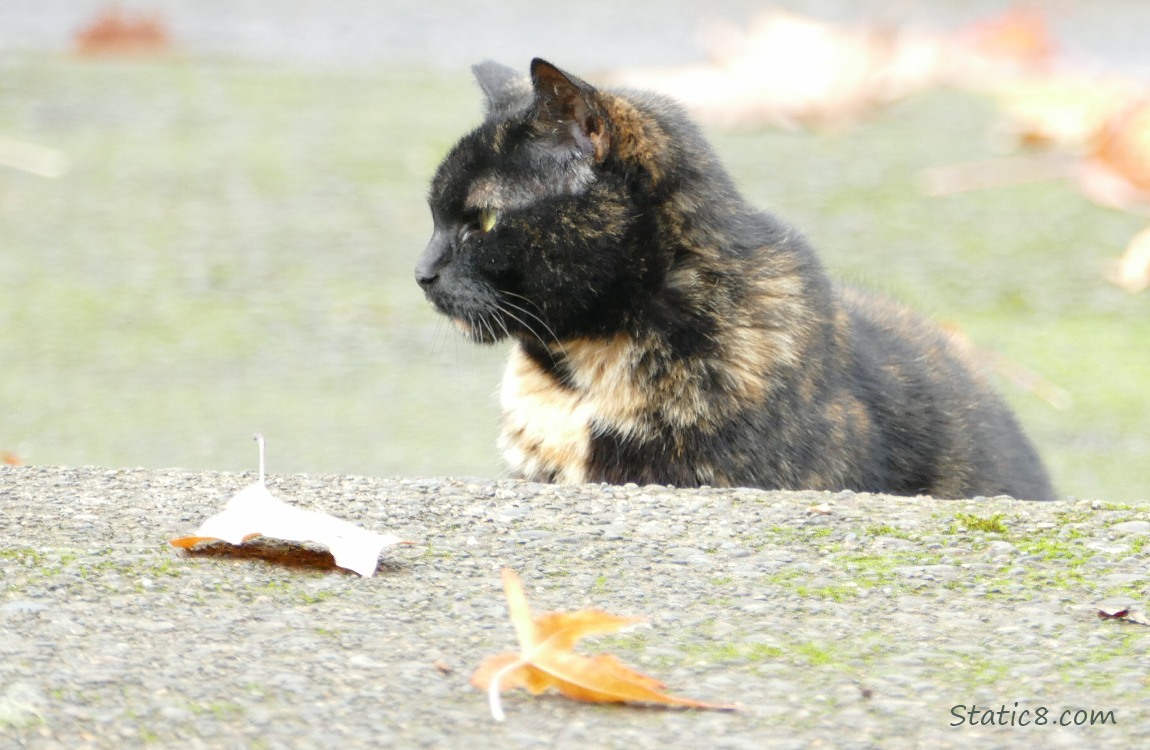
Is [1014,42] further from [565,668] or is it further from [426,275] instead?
[565,668]

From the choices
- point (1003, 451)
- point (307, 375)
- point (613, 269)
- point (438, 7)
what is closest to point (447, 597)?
point (613, 269)

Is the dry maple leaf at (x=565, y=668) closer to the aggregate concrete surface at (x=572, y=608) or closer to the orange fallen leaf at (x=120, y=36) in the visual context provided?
the aggregate concrete surface at (x=572, y=608)

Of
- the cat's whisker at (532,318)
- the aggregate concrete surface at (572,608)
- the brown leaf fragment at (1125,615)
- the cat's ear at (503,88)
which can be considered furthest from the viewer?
the cat's ear at (503,88)

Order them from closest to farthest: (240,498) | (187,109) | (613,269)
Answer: (240,498) < (613,269) < (187,109)

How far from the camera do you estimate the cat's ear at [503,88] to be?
11.5 ft

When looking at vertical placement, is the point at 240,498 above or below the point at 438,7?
above

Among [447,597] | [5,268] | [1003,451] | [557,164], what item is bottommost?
[5,268]

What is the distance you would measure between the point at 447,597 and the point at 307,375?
3.34 meters

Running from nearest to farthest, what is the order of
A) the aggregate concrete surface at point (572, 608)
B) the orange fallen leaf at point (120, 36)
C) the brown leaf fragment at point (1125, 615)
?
the aggregate concrete surface at point (572, 608), the brown leaf fragment at point (1125, 615), the orange fallen leaf at point (120, 36)

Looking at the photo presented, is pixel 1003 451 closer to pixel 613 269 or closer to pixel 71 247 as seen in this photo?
pixel 613 269

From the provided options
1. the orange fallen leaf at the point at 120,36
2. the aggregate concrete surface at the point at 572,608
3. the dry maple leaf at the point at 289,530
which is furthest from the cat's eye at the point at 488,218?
the orange fallen leaf at the point at 120,36

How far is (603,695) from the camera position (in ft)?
5.83

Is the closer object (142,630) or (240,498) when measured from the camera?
(142,630)

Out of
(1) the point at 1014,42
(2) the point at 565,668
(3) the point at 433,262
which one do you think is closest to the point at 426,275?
(3) the point at 433,262
